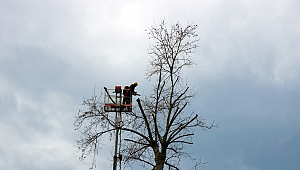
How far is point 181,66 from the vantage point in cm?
1156

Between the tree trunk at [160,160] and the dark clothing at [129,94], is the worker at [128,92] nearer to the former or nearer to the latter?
the dark clothing at [129,94]

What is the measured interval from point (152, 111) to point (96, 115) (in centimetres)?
145

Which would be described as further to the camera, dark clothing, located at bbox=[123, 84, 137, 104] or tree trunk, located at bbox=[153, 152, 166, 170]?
dark clothing, located at bbox=[123, 84, 137, 104]

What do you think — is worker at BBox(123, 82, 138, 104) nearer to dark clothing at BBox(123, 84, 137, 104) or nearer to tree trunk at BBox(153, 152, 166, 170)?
dark clothing at BBox(123, 84, 137, 104)

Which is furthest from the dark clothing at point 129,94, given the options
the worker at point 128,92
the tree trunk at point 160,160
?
the tree trunk at point 160,160

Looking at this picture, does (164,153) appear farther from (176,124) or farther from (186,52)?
(186,52)

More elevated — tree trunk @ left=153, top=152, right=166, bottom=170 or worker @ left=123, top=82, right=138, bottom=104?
worker @ left=123, top=82, right=138, bottom=104

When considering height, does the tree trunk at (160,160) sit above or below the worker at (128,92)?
below

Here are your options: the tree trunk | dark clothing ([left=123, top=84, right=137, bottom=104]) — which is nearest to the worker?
dark clothing ([left=123, top=84, right=137, bottom=104])

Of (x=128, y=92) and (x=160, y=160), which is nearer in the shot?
(x=160, y=160)

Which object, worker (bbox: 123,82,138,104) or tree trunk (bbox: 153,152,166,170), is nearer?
tree trunk (bbox: 153,152,166,170)

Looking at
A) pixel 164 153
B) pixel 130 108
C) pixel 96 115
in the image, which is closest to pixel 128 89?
pixel 130 108

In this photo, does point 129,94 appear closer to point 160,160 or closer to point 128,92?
point 128,92

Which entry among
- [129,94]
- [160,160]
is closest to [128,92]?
[129,94]
